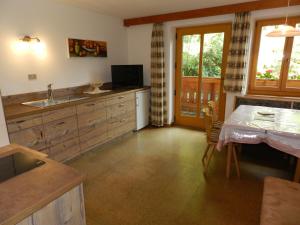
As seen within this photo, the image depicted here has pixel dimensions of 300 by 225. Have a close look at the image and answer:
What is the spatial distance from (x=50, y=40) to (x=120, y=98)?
144cm

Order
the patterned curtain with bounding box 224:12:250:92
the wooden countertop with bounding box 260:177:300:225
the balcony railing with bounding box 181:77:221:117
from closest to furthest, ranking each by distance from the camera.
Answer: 1. the wooden countertop with bounding box 260:177:300:225
2. the patterned curtain with bounding box 224:12:250:92
3. the balcony railing with bounding box 181:77:221:117

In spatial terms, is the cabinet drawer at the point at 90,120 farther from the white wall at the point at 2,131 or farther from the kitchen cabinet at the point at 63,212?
the kitchen cabinet at the point at 63,212

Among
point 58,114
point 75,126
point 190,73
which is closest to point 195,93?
point 190,73

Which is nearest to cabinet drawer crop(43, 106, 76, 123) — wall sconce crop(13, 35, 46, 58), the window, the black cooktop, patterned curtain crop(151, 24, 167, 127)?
wall sconce crop(13, 35, 46, 58)

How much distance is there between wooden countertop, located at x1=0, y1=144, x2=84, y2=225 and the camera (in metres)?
0.82

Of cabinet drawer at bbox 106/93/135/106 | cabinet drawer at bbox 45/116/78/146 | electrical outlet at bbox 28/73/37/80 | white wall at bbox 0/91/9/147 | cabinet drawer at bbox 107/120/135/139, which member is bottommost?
cabinet drawer at bbox 107/120/135/139

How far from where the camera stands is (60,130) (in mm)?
2791

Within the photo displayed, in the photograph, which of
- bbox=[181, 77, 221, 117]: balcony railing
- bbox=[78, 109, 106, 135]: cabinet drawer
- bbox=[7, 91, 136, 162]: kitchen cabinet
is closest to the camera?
bbox=[7, 91, 136, 162]: kitchen cabinet

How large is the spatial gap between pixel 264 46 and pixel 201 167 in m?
2.41

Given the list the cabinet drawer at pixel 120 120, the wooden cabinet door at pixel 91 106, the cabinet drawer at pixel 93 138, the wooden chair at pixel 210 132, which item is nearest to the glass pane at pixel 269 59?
the wooden chair at pixel 210 132

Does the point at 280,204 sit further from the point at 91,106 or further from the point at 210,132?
the point at 91,106

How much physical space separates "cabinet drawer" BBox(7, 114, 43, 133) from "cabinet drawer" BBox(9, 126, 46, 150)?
47mm

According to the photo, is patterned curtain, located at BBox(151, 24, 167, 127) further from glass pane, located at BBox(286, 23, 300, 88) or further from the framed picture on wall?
glass pane, located at BBox(286, 23, 300, 88)

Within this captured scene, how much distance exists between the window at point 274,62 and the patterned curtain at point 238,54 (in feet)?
0.93
